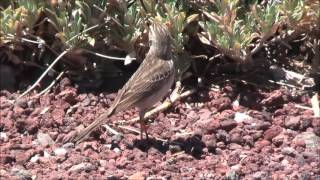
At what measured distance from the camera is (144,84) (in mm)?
6871

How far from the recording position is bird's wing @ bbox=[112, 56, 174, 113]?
680 cm

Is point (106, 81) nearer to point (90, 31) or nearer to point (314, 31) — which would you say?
point (90, 31)

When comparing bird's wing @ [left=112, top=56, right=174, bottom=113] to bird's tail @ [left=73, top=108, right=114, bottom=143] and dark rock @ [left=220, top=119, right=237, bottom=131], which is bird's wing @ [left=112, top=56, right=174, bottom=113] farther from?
dark rock @ [left=220, top=119, right=237, bottom=131]

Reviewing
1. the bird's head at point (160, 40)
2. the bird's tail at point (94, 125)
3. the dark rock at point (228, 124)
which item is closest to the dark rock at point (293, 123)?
the dark rock at point (228, 124)

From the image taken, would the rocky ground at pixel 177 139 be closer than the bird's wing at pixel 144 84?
Yes

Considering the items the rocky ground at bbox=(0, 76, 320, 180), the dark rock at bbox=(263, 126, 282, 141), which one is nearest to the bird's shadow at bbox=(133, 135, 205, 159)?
the rocky ground at bbox=(0, 76, 320, 180)

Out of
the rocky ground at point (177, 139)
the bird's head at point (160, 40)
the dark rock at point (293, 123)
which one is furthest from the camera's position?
the dark rock at point (293, 123)

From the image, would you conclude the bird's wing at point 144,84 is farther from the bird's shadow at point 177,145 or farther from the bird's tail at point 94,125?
the bird's shadow at point 177,145

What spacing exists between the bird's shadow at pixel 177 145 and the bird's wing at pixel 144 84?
350 millimetres

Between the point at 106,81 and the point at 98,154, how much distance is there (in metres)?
1.20

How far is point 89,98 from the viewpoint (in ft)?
24.9

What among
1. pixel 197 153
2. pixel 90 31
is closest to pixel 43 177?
pixel 197 153

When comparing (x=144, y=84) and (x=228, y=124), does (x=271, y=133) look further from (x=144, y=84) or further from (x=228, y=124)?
(x=144, y=84)

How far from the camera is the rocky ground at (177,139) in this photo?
6520 millimetres
